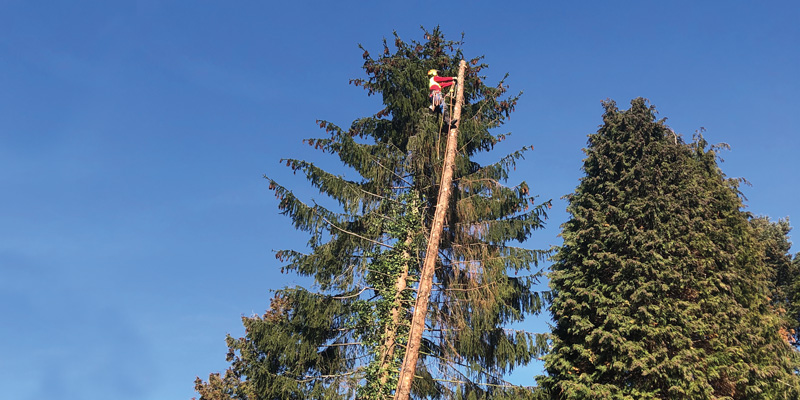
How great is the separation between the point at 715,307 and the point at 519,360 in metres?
4.59

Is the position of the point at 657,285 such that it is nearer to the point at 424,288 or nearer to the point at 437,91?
the point at 424,288

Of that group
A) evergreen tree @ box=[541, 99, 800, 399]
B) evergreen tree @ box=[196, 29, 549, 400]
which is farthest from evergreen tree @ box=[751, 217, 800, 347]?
evergreen tree @ box=[196, 29, 549, 400]

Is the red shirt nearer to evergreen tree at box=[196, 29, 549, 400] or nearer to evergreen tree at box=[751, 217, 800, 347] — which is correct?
evergreen tree at box=[196, 29, 549, 400]

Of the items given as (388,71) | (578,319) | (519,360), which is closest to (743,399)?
(578,319)

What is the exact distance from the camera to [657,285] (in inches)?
526

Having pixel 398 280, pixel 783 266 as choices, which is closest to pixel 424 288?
pixel 398 280

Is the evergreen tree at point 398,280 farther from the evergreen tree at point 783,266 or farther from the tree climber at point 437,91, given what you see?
the evergreen tree at point 783,266

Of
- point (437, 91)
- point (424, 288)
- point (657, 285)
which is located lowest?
point (424, 288)

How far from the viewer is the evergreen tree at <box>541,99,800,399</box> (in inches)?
502

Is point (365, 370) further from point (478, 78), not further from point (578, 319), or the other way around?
point (478, 78)

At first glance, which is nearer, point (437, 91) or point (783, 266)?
point (437, 91)

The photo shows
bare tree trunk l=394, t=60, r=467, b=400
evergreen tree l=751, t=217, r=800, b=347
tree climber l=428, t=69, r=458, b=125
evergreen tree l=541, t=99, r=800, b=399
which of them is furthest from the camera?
evergreen tree l=751, t=217, r=800, b=347

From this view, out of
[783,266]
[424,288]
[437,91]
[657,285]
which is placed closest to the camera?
[424,288]

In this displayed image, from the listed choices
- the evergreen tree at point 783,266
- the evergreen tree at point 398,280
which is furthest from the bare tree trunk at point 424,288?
the evergreen tree at point 783,266
